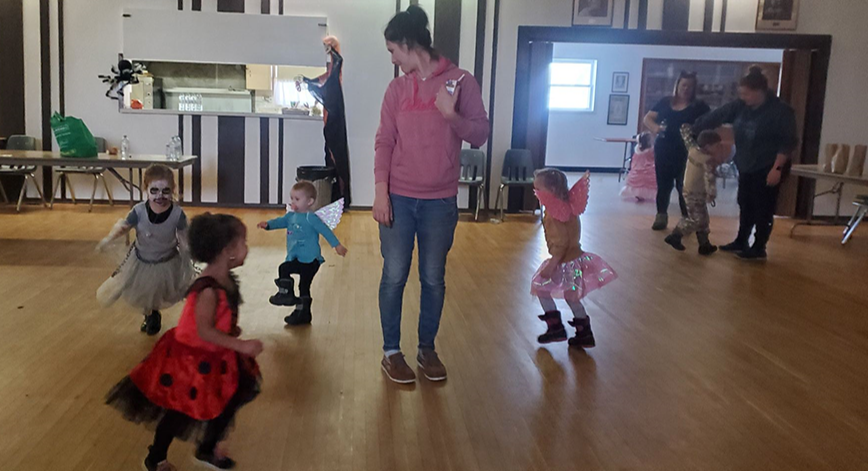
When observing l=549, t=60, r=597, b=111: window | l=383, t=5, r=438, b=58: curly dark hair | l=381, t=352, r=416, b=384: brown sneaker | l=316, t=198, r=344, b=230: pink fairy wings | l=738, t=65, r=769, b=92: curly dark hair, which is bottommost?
l=381, t=352, r=416, b=384: brown sneaker

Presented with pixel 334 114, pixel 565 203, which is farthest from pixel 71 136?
pixel 565 203

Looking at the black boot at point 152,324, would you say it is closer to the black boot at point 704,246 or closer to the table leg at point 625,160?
the black boot at point 704,246

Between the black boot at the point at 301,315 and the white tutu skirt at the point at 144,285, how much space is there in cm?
57

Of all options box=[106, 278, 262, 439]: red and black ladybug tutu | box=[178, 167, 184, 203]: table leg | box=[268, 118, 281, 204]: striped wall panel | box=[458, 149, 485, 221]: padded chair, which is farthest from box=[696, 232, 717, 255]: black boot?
box=[178, 167, 184, 203]: table leg

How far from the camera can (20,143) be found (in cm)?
756

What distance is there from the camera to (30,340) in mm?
3406

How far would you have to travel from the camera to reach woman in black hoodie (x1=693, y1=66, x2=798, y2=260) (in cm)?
577

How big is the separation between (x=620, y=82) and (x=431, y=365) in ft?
41.6

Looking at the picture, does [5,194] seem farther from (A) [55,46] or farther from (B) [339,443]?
(B) [339,443]

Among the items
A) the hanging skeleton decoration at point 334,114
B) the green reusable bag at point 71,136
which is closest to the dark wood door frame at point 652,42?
the hanging skeleton decoration at point 334,114

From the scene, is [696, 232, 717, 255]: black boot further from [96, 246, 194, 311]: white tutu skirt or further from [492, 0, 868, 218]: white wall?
[96, 246, 194, 311]: white tutu skirt

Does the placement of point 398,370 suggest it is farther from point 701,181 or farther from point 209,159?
point 209,159

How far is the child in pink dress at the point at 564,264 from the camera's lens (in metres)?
3.51

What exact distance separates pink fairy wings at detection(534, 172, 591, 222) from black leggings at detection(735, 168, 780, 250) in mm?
2987
